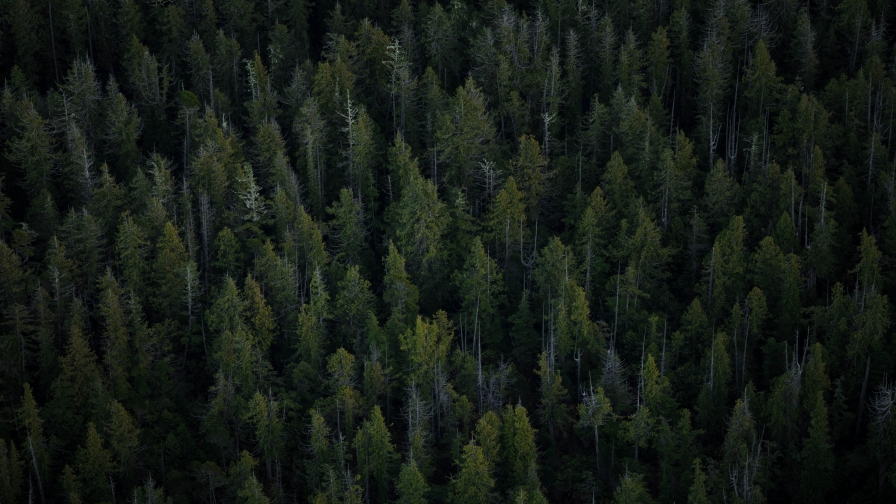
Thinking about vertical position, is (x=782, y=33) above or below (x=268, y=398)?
above

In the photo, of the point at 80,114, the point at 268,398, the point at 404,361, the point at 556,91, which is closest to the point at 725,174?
the point at 556,91

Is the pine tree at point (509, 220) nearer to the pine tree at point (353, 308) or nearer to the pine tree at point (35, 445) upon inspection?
the pine tree at point (353, 308)

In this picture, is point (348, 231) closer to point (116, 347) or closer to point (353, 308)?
point (353, 308)

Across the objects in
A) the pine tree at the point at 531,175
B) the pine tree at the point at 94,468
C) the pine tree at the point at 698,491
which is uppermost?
the pine tree at the point at 531,175

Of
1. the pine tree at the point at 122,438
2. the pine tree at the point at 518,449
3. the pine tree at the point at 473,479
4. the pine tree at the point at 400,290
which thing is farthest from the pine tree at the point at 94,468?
the pine tree at the point at 518,449

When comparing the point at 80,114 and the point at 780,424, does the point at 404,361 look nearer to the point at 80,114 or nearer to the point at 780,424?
the point at 780,424

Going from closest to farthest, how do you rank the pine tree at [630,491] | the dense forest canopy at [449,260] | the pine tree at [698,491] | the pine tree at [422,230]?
the pine tree at [698,491] < the pine tree at [630,491] < the dense forest canopy at [449,260] < the pine tree at [422,230]

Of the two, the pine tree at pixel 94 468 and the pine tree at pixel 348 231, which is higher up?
the pine tree at pixel 348 231

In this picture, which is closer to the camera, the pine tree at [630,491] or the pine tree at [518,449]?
the pine tree at [630,491]

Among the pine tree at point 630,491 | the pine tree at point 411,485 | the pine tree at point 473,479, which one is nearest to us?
the pine tree at point 630,491

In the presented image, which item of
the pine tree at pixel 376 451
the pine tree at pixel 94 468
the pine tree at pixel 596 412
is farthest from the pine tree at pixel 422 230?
the pine tree at pixel 94 468
